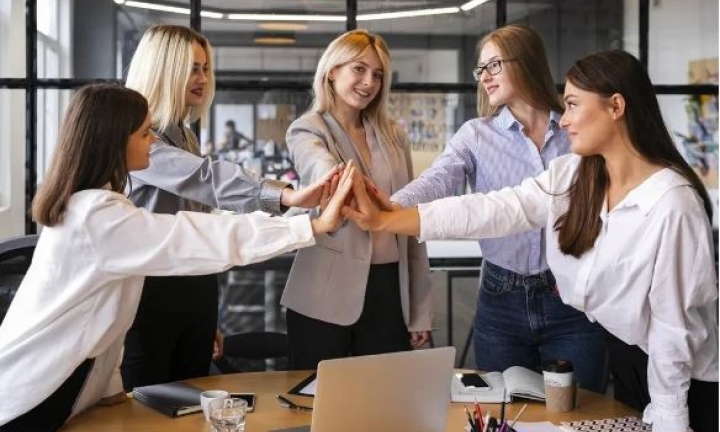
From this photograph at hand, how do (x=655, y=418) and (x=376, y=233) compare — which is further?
(x=376, y=233)

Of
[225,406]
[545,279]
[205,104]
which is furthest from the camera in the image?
[205,104]

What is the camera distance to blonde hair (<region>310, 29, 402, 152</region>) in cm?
304

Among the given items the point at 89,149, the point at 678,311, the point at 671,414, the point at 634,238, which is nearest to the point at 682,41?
the point at 634,238

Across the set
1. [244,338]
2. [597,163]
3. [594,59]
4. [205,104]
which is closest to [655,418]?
[597,163]

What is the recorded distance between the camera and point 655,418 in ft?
6.76

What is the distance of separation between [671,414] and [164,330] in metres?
1.52

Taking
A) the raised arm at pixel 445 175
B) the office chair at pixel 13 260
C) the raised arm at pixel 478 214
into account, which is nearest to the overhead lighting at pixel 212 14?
the raised arm at pixel 445 175

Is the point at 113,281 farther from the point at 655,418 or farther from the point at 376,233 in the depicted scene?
the point at 655,418

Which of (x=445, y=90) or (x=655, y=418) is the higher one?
(x=445, y=90)

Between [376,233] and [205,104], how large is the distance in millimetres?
724

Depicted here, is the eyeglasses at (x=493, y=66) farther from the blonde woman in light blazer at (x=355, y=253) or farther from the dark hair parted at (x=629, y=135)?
the dark hair parted at (x=629, y=135)

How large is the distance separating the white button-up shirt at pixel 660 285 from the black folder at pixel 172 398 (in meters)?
0.98

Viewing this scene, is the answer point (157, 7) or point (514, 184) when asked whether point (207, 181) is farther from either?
point (157, 7)

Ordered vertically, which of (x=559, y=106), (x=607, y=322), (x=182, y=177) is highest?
(x=559, y=106)
